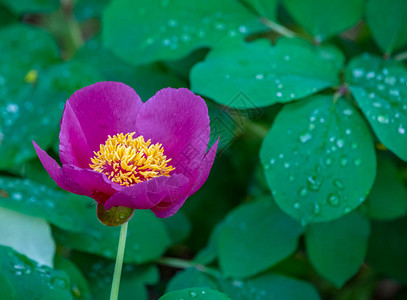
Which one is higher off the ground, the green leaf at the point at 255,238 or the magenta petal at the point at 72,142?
the magenta petal at the point at 72,142


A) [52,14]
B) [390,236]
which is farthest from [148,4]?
[52,14]

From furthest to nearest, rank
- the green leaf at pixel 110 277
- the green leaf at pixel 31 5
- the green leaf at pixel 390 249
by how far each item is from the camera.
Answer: the green leaf at pixel 31 5, the green leaf at pixel 390 249, the green leaf at pixel 110 277

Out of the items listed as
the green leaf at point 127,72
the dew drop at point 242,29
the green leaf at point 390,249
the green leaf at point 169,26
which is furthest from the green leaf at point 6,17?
the green leaf at point 390,249

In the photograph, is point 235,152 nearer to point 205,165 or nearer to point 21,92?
point 21,92

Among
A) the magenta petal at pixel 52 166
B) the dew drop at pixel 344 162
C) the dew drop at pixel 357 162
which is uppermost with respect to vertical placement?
the magenta petal at pixel 52 166

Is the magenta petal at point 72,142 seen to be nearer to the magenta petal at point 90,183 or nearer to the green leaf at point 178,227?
the magenta petal at point 90,183
